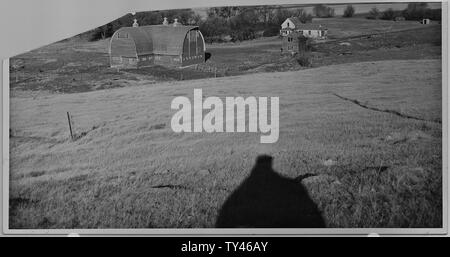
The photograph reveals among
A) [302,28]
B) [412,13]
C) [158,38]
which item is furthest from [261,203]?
[412,13]

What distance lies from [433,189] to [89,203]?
2.25 metres

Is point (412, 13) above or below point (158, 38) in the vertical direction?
above

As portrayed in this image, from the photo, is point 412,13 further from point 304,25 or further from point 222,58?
point 222,58

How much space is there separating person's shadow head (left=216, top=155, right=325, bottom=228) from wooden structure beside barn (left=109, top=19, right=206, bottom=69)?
3.01 ft

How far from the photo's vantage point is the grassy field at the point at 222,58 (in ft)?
13.4

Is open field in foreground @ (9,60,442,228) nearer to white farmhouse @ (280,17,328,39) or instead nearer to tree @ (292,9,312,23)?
white farmhouse @ (280,17,328,39)

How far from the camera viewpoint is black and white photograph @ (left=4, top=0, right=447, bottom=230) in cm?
400

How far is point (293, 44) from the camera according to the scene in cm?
415

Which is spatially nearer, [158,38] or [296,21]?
[296,21]

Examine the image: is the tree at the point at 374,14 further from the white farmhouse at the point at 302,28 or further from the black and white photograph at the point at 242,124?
the white farmhouse at the point at 302,28

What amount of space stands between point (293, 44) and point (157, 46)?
0.93m

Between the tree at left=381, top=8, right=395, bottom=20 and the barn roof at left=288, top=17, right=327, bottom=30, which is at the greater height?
the tree at left=381, top=8, right=395, bottom=20

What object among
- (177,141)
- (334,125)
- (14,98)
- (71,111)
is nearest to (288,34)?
(334,125)

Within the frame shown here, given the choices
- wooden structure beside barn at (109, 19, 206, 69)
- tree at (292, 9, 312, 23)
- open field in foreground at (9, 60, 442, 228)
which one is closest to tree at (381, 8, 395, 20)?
open field in foreground at (9, 60, 442, 228)
